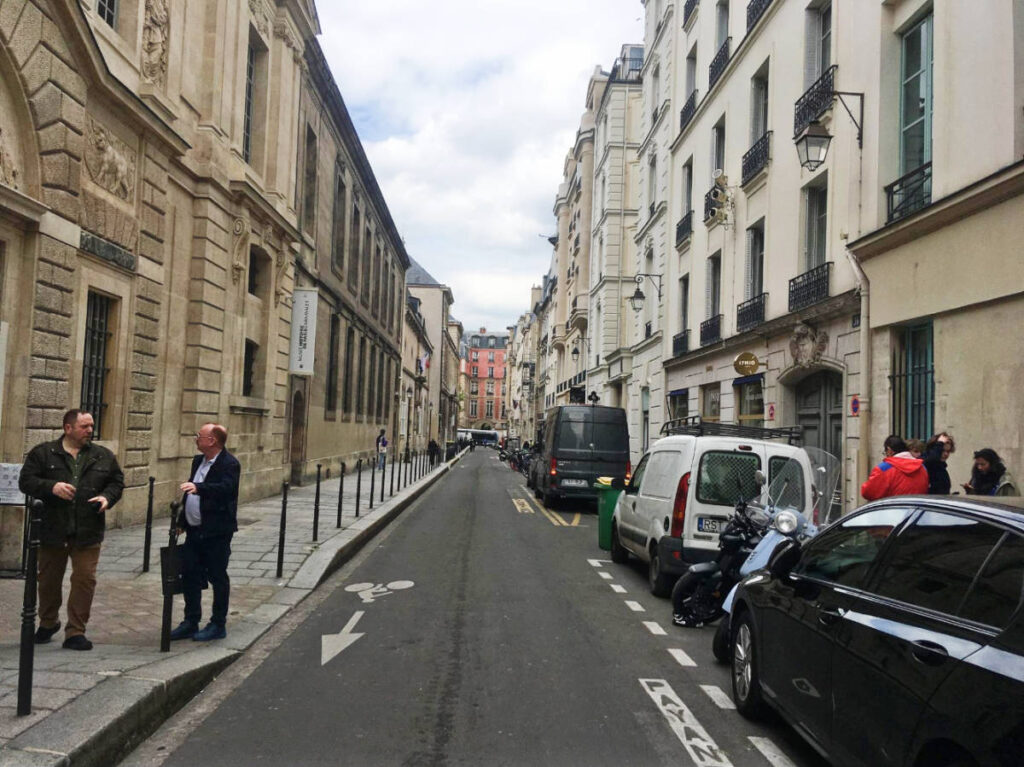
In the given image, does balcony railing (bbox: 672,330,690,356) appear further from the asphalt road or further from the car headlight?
the car headlight

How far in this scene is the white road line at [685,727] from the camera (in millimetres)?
4273

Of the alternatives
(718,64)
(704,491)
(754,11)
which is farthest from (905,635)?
(718,64)

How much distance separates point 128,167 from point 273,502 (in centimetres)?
812

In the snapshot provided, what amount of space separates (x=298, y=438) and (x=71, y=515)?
57.3 ft

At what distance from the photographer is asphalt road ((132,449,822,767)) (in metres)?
4.33

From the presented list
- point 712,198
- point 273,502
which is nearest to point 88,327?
point 273,502

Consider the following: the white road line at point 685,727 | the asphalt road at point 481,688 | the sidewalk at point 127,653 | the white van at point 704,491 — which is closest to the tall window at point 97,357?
the sidewalk at point 127,653

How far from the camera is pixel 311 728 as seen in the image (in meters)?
4.59

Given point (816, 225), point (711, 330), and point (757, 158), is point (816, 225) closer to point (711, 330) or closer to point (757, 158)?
point (757, 158)

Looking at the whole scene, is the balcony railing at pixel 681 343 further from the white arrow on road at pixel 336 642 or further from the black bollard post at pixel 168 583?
the black bollard post at pixel 168 583

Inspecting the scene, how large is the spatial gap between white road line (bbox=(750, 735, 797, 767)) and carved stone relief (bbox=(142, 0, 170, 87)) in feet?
40.3

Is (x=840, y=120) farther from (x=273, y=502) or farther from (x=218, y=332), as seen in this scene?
(x=273, y=502)

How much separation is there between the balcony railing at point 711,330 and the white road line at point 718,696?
14.9 metres

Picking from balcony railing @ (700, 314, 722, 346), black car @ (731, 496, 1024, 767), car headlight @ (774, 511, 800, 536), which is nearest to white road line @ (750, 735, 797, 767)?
black car @ (731, 496, 1024, 767)
